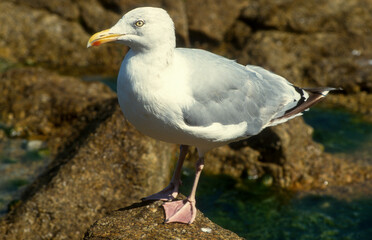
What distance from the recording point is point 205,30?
11438 millimetres

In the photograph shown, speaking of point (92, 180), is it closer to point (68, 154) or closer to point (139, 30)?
point (68, 154)

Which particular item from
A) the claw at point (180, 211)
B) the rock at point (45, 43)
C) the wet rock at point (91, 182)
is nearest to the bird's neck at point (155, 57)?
the claw at point (180, 211)

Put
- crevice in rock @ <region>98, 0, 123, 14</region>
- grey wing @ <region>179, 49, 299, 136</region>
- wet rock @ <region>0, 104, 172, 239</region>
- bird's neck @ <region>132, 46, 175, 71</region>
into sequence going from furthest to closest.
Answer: crevice in rock @ <region>98, 0, 123, 14</region>, wet rock @ <region>0, 104, 172, 239</region>, grey wing @ <region>179, 49, 299, 136</region>, bird's neck @ <region>132, 46, 175, 71</region>

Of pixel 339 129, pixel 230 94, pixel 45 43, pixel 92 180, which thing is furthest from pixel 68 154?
pixel 45 43

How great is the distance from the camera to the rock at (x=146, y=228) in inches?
173

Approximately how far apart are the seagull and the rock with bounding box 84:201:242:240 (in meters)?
0.10

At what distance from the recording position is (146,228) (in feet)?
14.7

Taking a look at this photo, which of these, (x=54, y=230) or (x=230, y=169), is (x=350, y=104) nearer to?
(x=230, y=169)

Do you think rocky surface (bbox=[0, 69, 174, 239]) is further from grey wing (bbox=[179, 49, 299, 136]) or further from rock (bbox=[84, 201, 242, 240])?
grey wing (bbox=[179, 49, 299, 136])

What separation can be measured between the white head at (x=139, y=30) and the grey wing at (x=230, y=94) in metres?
0.51

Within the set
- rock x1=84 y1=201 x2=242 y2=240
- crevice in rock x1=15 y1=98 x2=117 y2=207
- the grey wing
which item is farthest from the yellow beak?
crevice in rock x1=15 y1=98 x2=117 y2=207

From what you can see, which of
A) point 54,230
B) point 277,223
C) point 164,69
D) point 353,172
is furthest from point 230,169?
point 164,69

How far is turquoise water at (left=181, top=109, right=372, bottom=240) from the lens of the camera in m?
6.88

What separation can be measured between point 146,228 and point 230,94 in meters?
1.57
